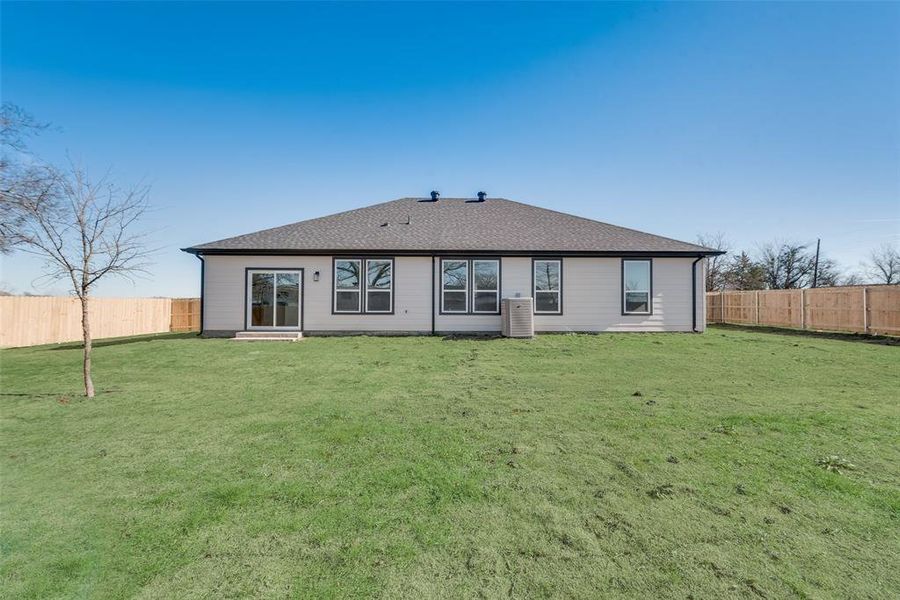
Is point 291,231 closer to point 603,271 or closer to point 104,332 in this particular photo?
point 104,332

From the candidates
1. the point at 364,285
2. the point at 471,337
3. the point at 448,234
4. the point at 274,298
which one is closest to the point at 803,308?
the point at 471,337

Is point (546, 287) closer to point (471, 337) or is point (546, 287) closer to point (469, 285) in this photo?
point (469, 285)

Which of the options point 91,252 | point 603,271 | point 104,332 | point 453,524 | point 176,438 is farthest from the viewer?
point 104,332

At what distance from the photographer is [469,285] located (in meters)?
12.9

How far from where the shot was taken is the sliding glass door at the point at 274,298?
12622 millimetres

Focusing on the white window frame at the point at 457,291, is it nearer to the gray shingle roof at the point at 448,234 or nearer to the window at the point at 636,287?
the gray shingle roof at the point at 448,234

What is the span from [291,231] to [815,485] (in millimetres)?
14481

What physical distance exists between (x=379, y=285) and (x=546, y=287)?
19.1 ft

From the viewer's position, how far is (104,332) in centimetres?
1620

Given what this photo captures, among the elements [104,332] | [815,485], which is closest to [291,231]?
[104,332]

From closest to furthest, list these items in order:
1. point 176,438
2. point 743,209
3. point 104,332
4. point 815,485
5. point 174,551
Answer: point 174,551 → point 815,485 → point 176,438 → point 104,332 → point 743,209

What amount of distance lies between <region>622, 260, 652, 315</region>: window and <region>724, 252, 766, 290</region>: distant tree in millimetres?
27071

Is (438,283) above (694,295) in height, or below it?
above

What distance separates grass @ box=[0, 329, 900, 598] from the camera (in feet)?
6.66
